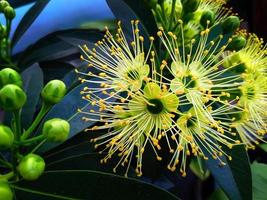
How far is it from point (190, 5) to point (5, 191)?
46 cm

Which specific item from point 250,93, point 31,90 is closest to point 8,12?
point 31,90

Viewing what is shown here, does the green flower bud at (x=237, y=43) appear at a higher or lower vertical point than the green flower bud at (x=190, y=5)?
lower

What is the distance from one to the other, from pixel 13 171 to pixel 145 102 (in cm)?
22

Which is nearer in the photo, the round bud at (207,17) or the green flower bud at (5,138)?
the green flower bud at (5,138)

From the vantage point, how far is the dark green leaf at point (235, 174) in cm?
80

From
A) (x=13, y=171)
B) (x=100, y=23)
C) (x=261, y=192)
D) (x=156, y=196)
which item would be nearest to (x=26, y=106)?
(x=13, y=171)

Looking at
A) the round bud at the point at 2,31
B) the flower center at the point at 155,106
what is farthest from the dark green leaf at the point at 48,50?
the flower center at the point at 155,106

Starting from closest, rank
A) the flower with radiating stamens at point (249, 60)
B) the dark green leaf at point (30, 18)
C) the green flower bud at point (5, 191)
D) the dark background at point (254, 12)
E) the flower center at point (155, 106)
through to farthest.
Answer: the green flower bud at point (5, 191) < the flower center at point (155, 106) < the flower with radiating stamens at point (249, 60) < the dark green leaf at point (30, 18) < the dark background at point (254, 12)

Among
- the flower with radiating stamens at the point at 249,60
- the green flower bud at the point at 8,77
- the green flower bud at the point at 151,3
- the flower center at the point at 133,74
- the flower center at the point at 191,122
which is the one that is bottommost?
the flower center at the point at 191,122

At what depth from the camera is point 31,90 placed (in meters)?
0.92

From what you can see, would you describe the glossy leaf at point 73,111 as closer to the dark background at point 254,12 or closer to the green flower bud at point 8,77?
the green flower bud at point 8,77

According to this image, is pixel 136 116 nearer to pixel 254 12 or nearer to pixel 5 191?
pixel 5 191

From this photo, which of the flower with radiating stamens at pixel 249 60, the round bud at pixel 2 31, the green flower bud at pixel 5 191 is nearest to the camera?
the green flower bud at pixel 5 191

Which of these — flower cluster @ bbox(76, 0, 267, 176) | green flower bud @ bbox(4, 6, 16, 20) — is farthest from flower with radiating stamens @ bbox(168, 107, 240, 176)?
green flower bud @ bbox(4, 6, 16, 20)
